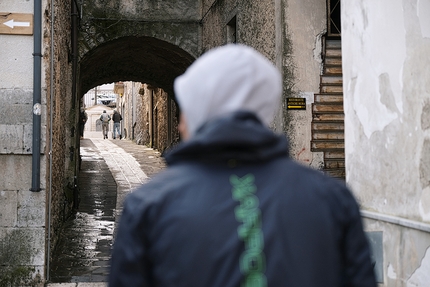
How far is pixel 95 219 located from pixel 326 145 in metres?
3.91

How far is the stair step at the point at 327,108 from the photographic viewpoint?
747cm

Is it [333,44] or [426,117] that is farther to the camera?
[333,44]

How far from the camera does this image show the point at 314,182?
1.42 m

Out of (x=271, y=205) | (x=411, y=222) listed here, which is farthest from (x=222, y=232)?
(x=411, y=222)

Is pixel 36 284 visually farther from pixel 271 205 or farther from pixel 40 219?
pixel 271 205

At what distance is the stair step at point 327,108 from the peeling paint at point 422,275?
3.67m

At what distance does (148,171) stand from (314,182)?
1279 centimetres

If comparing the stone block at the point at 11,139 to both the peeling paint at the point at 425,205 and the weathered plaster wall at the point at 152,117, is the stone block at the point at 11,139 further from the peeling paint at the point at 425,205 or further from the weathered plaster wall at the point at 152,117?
the weathered plaster wall at the point at 152,117

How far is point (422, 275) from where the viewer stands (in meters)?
3.89

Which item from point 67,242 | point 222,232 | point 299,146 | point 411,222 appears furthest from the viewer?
point 67,242

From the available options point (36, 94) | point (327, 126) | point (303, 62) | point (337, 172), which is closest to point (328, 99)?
point (327, 126)

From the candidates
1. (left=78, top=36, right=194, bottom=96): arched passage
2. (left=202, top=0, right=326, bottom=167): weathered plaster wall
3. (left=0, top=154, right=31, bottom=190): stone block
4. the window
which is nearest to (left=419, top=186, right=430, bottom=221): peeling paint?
(left=202, top=0, right=326, bottom=167): weathered plaster wall

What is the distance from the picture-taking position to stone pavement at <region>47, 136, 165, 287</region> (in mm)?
7008

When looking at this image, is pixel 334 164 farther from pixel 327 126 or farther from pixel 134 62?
pixel 134 62
